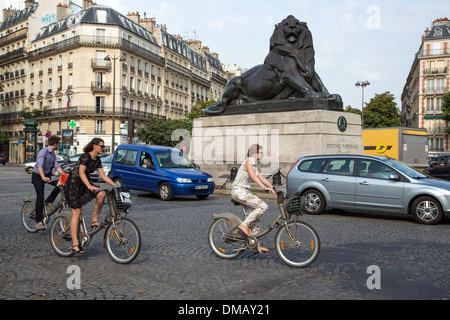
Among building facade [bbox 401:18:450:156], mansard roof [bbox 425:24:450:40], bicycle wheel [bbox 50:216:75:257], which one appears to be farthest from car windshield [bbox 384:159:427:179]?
mansard roof [bbox 425:24:450:40]

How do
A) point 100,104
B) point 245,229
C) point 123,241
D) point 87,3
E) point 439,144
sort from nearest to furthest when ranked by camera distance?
point 123,241 → point 245,229 → point 100,104 → point 87,3 → point 439,144

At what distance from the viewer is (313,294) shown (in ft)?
15.1

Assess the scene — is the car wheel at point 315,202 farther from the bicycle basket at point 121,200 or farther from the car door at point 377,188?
the bicycle basket at point 121,200

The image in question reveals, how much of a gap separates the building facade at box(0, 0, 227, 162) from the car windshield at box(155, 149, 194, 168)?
127 feet

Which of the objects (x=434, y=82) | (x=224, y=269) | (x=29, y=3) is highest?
(x=29, y=3)

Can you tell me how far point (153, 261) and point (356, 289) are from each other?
2594mm

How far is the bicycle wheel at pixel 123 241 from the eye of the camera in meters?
5.74

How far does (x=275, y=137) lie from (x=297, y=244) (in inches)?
426

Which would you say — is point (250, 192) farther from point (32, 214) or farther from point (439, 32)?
point (439, 32)

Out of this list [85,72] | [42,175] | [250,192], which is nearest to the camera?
[250,192]

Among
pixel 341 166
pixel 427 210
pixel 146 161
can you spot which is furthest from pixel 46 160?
pixel 427 210

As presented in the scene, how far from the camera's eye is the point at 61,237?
6340mm
